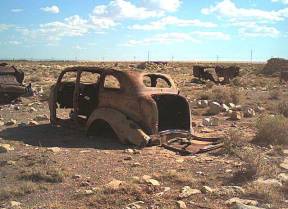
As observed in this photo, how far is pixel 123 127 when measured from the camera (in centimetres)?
1022

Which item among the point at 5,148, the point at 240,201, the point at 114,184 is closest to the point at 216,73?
the point at 5,148

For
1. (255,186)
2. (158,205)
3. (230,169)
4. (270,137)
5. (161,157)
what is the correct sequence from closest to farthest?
(158,205), (255,186), (230,169), (161,157), (270,137)

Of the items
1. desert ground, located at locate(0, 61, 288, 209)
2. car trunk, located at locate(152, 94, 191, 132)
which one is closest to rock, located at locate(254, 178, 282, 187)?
desert ground, located at locate(0, 61, 288, 209)

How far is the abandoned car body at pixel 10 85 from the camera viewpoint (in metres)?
18.8

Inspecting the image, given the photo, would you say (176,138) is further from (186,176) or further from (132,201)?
(132,201)

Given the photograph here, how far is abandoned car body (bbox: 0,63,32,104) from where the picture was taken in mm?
18812

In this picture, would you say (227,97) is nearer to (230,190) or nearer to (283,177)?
(283,177)

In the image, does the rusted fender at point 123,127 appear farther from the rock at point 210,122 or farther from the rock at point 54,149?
the rock at point 210,122

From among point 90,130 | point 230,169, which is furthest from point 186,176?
point 90,130

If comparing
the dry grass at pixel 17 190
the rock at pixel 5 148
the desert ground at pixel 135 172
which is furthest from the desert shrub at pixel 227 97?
the dry grass at pixel 17 190

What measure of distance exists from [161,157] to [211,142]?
6.37 feet

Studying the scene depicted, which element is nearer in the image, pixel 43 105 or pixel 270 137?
pixel 270 137

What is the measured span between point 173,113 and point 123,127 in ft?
4.92

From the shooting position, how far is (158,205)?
6.27m
